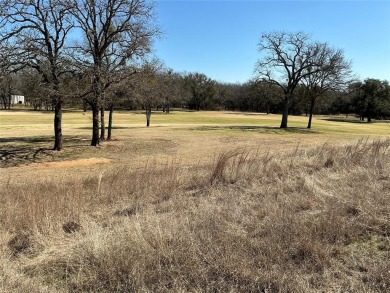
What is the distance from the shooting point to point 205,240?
4266mm

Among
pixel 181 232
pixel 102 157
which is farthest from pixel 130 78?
pixel 181 232

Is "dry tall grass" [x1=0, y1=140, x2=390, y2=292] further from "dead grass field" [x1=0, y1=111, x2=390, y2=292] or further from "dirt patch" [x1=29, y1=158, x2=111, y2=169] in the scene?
"dirt patch" [x1=29, y1=158, x2=111, y2=169]

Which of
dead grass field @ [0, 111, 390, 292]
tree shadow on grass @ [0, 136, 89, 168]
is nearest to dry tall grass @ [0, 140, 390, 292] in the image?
dead grass field @ [0, 111, 390, 292]

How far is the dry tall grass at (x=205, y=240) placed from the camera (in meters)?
3.49

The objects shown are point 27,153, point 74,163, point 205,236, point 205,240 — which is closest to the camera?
point 205,240

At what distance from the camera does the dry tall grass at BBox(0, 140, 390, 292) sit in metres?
3.49

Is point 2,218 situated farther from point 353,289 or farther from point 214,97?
point 214,97

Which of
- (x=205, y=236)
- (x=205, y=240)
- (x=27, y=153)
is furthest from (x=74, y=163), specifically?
(x=205, y=240)

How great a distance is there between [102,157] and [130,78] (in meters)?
7.01

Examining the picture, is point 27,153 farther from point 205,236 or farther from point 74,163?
point 205,236

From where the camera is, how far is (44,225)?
17.1 feet

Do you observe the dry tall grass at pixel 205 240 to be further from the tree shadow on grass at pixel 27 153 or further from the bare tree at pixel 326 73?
the bare tree at pixel 326 73

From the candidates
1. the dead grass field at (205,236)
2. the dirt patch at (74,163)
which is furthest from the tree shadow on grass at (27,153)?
the dead grass field at (205,236)

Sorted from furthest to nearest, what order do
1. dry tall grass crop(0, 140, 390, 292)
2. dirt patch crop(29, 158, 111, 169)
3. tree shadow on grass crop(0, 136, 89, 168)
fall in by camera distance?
1. tree shadow on grass crop(0, 136, 89, 168)
2. dirt patch crop(29, 158, 111, 169)
3. dry tall grass crop(0, 140, 390, 292)
